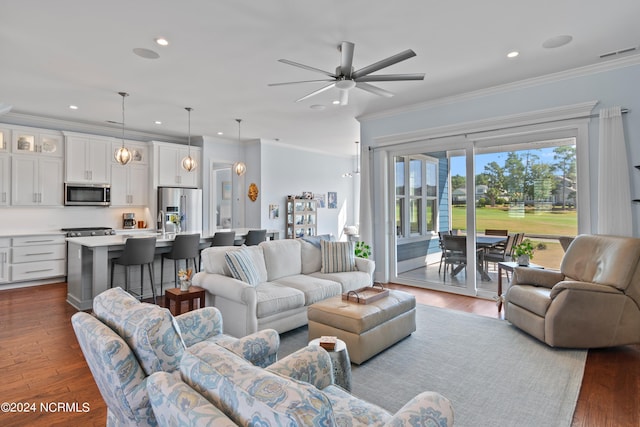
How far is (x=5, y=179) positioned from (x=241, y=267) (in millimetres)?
5056

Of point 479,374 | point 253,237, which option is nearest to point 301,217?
point 253,237

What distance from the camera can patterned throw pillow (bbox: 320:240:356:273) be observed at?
175 inches

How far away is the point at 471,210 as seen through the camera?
5.08m

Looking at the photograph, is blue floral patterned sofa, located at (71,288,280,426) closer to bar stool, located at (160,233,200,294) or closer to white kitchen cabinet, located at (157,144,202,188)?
bar stool, located at (160,233,200,294)

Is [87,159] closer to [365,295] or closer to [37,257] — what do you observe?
[37,257]

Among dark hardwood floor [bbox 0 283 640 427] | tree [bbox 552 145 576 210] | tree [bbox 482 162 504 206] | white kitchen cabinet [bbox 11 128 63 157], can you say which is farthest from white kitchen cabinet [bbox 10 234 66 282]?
tree [bbox 552 145 576 210]

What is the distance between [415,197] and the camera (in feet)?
19.7

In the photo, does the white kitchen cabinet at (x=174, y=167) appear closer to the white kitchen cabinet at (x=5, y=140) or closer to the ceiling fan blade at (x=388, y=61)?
the white kitchen cabinet at (x=5, y=140)

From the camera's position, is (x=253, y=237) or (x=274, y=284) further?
(x=253, y=237)

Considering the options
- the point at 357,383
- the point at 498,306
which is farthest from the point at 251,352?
the point at 498,306

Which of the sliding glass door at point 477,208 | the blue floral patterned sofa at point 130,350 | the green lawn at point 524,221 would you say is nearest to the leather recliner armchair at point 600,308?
the green lawn at point 524,221

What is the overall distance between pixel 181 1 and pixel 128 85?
7.74ft

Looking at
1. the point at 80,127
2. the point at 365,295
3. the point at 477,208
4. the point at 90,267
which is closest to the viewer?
the point at 365,295

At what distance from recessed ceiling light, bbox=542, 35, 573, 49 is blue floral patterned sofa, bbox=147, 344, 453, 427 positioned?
3648 millimetres
